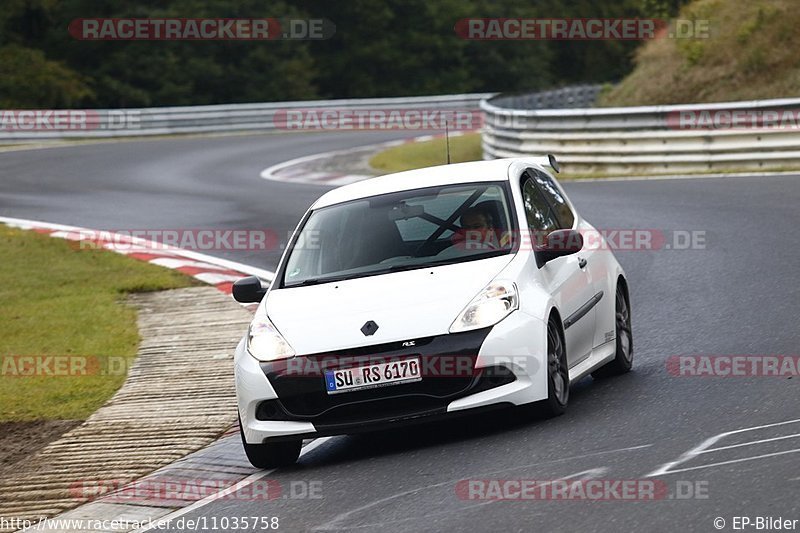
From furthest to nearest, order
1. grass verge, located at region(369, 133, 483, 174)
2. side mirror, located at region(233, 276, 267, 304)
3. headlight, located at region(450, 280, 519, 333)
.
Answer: grass verge, located at region(369, 133, 483, 174)
side mirror, located at region(233, 276, 267, 304)
headlight, located at region(450, 280, 519, 333)

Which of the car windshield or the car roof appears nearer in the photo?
the car windshield

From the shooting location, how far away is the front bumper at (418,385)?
303 inches

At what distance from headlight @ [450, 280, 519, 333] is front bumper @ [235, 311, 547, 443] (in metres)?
0.05

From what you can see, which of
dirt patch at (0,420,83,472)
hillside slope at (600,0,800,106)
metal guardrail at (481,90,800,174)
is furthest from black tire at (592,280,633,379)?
hillside slope at (600,0,800,106)

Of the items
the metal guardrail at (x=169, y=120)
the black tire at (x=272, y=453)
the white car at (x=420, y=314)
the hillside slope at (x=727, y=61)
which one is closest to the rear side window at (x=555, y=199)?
the white car at (x=420, y=314)

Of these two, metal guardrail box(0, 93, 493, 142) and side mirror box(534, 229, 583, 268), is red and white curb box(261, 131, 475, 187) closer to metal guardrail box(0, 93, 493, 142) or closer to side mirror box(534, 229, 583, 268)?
metal guardrail box(0, 93, 493, 142)

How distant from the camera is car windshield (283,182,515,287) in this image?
8.63 meters

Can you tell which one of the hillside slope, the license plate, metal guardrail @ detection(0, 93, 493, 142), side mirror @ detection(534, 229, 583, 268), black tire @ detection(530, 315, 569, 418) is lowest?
metal guardrail @ detection(0, 93, 493, 142)

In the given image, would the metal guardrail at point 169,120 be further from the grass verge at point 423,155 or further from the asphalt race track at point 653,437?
the asphalt race track at point 653,437

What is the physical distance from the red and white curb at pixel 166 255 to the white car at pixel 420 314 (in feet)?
17.0

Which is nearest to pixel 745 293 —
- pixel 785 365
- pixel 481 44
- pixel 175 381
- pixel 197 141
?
pixel 785 365

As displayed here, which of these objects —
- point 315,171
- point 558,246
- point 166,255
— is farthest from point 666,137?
point 558,246

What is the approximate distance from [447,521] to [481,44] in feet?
210

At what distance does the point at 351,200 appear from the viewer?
30.4 ft
